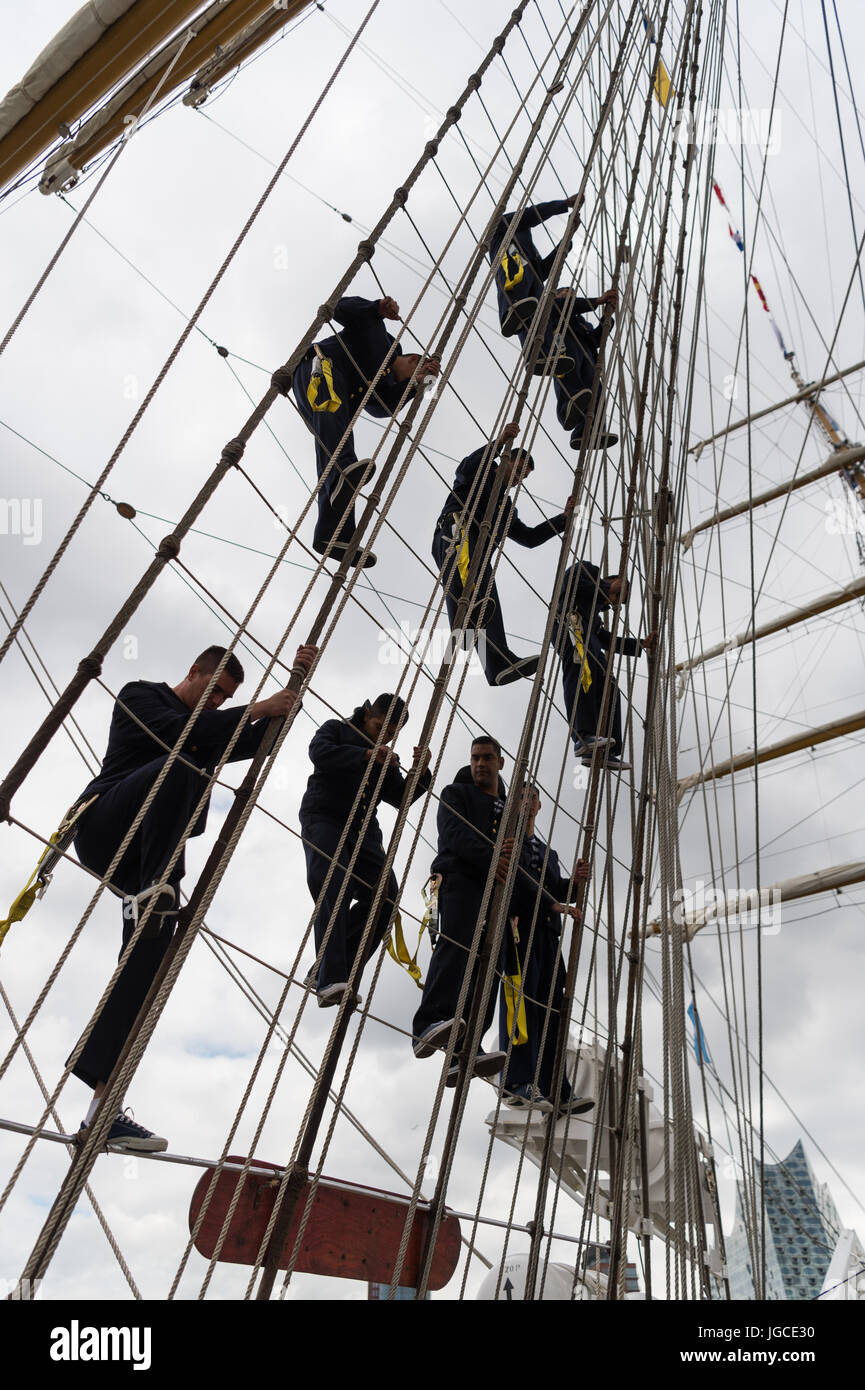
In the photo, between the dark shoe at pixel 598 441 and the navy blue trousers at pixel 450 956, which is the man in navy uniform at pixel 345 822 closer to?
the navy blue trousers at pixel 450 956

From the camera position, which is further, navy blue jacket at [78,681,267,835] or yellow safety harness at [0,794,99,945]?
navy blue jacket at [78,681,267,835]

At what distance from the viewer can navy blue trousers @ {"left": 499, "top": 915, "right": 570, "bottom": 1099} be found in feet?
11.2

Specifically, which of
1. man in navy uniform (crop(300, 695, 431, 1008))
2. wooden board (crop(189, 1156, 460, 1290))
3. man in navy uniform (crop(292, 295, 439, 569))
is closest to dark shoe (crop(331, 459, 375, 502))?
man in navy uniform (crop(292, 295, 439, 569))

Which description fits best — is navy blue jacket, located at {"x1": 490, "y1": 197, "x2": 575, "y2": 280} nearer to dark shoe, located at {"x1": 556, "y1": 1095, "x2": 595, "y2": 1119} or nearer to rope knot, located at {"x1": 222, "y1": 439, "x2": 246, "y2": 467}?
rope knot, located at {"x1": 222, "y1": 439, "x2": 246, "y2": 467}

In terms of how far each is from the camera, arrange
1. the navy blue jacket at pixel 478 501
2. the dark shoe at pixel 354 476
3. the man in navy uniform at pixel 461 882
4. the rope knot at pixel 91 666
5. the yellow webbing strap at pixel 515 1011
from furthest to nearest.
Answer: the navy blue jacket at pixel 478 501
the dark shoe at pixel 354 476
the yellow webbing strap at pixel 515 1011
the man in navy uniform at pixel 461 882
the rope knot at pixel 91 666

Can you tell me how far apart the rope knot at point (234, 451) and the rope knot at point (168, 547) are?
350mm

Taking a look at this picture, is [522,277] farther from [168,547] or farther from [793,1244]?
[793,1244]

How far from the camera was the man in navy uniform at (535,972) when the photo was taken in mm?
3365

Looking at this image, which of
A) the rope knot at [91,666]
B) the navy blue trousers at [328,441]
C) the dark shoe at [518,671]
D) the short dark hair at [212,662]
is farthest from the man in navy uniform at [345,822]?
the dark shoe at [518,671]

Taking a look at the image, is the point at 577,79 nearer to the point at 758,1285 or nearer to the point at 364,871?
the point at 364,871

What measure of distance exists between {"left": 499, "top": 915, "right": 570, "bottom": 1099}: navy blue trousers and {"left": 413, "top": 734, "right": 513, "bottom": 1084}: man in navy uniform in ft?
0.56
